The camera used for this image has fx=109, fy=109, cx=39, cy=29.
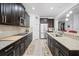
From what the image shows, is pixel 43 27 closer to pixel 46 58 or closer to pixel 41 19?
pixel 41 19

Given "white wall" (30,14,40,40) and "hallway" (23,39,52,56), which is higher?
"white wall" (30,14,40,40)

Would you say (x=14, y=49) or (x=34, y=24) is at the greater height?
(x=34, y=24)

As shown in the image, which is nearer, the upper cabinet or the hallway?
the upper cabinet

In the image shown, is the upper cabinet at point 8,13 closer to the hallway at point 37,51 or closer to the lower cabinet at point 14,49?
the lower cabinet at point 14,49

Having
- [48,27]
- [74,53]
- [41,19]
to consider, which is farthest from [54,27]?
[74,53]

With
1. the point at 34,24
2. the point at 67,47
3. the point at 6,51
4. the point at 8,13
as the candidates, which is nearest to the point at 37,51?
the point at 8,13

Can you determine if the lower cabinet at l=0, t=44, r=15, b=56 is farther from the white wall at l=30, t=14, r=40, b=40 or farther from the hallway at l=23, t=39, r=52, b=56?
the white wall at l=30, t=14, r=40, b=40

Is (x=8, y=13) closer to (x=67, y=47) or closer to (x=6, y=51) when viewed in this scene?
(x=6, y=51)

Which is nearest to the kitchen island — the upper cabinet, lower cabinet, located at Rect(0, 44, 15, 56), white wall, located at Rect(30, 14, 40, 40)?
lower cabinet, located at Rect(0, 44, 15, 56)

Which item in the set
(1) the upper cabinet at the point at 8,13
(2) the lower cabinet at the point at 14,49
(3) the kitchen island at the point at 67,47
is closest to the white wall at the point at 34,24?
(1) the upper cabinet at the point at 8,13

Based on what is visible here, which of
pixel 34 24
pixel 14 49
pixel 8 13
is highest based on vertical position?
pixel 8 13

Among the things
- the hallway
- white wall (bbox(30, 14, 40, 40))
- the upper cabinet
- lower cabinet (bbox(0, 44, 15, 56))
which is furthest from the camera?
white wall (bbox(30, 14, 40, 40))

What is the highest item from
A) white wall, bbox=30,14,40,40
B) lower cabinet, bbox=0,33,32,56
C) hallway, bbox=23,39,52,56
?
white wall, bbox=30,14,40,40

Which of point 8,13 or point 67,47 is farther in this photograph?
point 8,13
